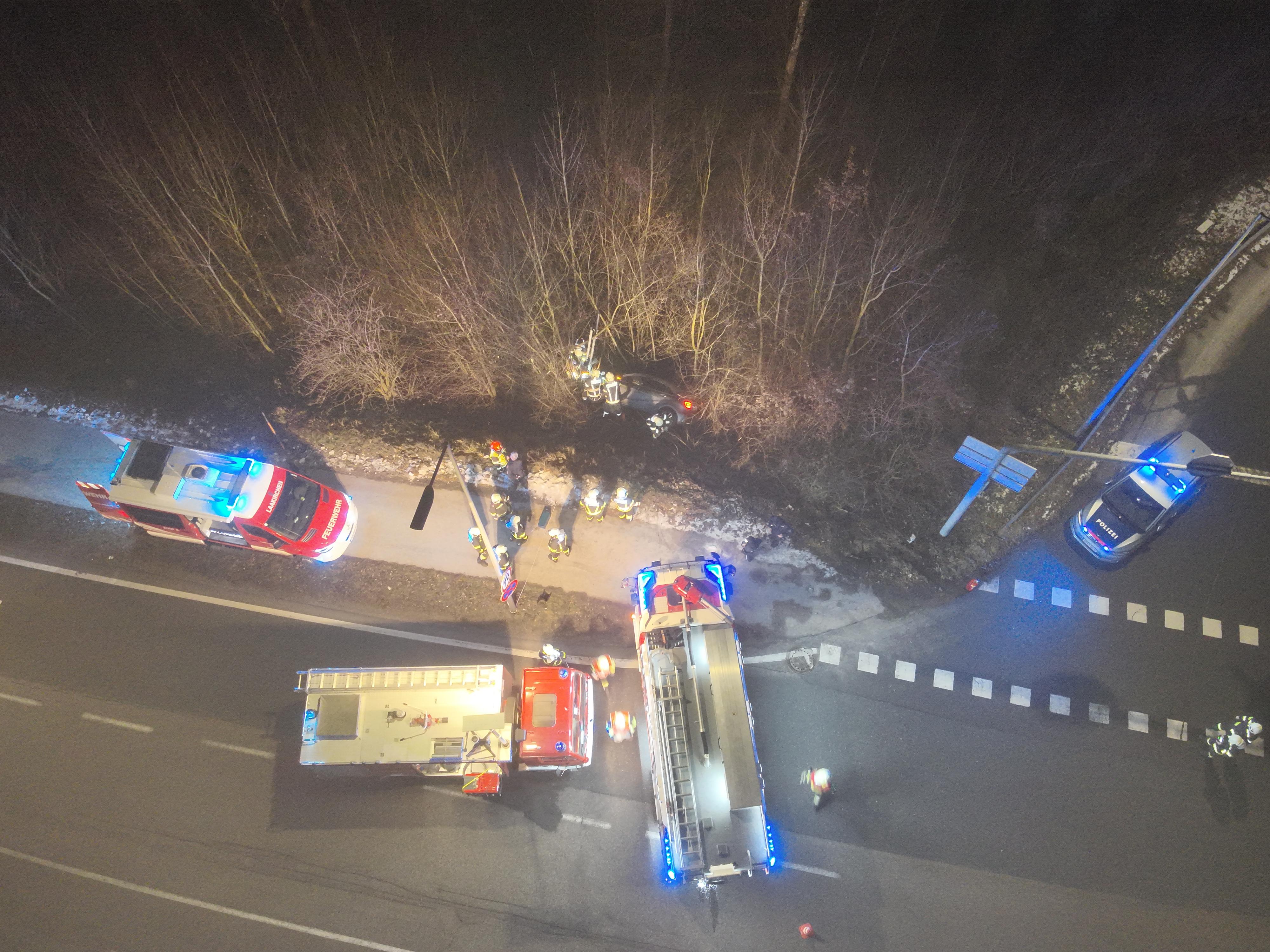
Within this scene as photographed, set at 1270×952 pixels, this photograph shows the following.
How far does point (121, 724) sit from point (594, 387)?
13.7m

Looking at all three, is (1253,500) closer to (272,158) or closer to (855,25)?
(855,25)

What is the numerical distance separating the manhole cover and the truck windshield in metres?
11.8

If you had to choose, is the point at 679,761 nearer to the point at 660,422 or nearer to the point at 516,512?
the point at 516,512

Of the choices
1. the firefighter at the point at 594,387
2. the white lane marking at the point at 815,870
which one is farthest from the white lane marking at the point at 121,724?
the white lane marking at the point at 815,870

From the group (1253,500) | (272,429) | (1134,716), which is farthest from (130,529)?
(1253,500)

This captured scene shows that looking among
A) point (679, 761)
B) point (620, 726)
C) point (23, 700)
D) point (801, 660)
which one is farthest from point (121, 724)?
point (801, 660)

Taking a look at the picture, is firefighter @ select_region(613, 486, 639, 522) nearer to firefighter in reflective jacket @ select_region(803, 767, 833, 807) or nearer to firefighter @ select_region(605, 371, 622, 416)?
firefighter @ select_region(605, 371, 622, 416)

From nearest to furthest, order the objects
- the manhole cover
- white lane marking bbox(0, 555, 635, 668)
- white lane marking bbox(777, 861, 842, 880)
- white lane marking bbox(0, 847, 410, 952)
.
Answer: white lane marking bbox(0, 847, 410, 952) < white lane marking bbox(777, 861, 842, 880) < the manhole cover < white lane marking bbox(0, 555, 635, 668)

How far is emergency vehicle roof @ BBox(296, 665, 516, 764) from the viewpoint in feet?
36.3

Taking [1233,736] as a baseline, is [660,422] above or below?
above

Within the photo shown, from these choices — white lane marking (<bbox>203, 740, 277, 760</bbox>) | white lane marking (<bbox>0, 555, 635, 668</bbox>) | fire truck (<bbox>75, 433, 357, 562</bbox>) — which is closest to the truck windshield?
fire truck (<bbox>75, 433, 357, 562</bbox>)

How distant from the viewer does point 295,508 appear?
13.7 m

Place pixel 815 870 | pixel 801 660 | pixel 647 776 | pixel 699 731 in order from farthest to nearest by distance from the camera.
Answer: pixel 801 660 < pixel 647 776 < pixel 815 870 < pixel 699 731

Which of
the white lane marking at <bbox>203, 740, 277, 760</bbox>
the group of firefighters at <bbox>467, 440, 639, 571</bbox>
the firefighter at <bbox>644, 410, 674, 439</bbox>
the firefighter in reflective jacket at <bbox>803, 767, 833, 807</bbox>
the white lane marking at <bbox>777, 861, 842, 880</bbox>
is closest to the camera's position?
the white lane marking at <bbox>777, 861, 842, 880</bbox>
